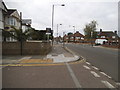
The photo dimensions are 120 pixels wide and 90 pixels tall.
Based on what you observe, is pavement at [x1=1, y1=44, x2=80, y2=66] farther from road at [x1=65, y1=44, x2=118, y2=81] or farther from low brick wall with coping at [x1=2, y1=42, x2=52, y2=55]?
road at [x1=65, y1=44, x2=118, y2=81]

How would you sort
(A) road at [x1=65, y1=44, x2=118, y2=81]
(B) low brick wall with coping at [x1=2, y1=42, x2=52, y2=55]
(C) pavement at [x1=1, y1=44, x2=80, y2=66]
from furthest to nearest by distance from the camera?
(B) low brick wall with coping at [x1=2, y1=42, x2=52, y2=55] < (C) pavement at [x1=1, y1=44, x2=80, y2=66] < (A) road at [x1=65, y1=44, x2=118, y2=81]

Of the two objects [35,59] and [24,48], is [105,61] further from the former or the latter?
[24,48]

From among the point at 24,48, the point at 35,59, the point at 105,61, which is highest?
the point at 24,48

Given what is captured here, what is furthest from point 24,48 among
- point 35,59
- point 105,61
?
point 105,61

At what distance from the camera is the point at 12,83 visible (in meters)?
5.36

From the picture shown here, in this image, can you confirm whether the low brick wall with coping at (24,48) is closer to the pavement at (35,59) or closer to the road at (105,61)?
the pavement at (35,59)

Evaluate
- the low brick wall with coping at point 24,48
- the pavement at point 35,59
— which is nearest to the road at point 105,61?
the pavement at point 35,59

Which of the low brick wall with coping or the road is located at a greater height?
the low brick wall with coping

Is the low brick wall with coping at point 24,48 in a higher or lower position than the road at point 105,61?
higher

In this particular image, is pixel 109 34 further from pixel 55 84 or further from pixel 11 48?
pixel 55 84

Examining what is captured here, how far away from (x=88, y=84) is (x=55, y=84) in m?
1.32

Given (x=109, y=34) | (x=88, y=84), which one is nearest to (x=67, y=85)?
(x=88, y=84)

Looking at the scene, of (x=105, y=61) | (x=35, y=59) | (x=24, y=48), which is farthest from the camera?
(x=24, y=48)

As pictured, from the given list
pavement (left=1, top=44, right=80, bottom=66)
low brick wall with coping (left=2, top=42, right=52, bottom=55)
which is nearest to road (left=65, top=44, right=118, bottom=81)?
pavement (left=1, top=44, right=80, bottom=66)
